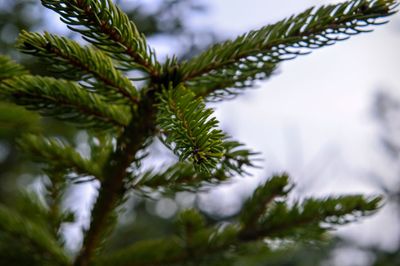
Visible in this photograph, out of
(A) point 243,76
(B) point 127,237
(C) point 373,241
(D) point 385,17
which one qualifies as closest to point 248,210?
(A) point 243,76

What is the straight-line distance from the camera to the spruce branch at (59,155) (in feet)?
2.47

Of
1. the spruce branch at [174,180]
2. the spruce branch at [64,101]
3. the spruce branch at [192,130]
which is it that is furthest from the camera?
the spruce branch at [174,180]

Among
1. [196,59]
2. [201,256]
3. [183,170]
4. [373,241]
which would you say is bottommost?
[201,256]

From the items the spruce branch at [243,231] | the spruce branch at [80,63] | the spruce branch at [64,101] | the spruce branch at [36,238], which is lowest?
the spruce branch at [36,238]

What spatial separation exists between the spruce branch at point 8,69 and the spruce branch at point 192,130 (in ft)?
0.90

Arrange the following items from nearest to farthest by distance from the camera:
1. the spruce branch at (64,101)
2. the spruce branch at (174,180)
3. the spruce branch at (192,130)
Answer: the spruce branch at (192,130)
the spruce branch at (64,101)
the spruce branch at (174,180)

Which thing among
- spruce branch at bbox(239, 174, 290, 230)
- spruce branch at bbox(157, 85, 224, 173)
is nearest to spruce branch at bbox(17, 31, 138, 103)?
spruce branch at bbox(157, 85, 224, 173)

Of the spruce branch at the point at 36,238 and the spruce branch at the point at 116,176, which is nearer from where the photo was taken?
the spruce branch at the point at 116,176

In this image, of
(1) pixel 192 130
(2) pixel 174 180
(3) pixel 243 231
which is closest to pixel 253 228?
(3) pixel 243 231

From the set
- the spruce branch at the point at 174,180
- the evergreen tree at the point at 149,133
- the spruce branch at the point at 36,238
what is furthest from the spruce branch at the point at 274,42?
the spruce branch at the point at 36,238

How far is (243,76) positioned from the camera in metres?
0.66

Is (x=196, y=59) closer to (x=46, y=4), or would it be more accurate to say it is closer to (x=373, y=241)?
(x=46, y=4)

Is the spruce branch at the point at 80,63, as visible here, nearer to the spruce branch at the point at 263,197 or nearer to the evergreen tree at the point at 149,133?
the evergreen tree at the point at 149,133

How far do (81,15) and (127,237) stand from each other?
2967 millimetres
